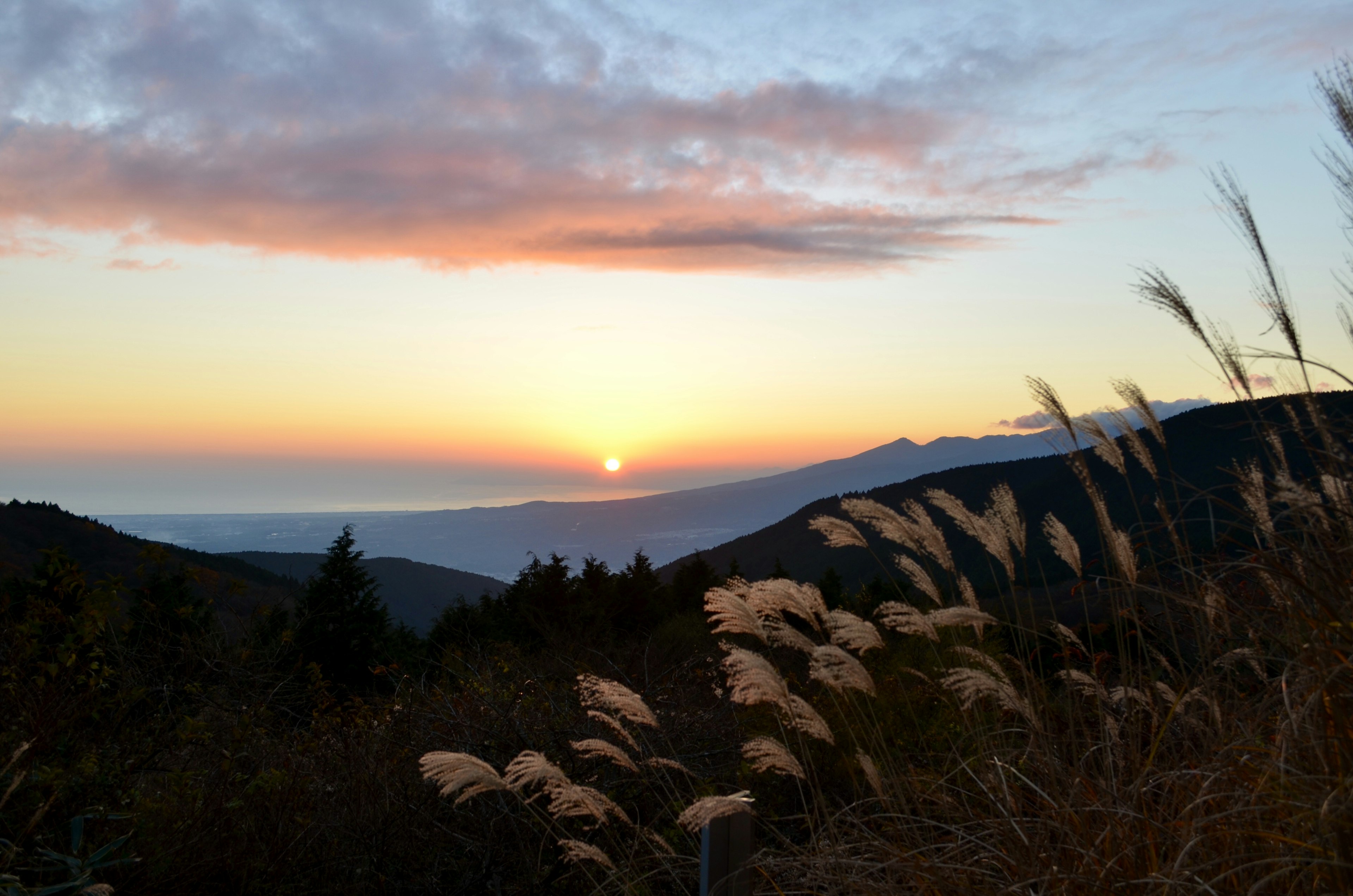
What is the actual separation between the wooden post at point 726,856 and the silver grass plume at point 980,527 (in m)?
1.32

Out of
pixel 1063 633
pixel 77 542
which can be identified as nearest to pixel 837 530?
pixel 1063 633

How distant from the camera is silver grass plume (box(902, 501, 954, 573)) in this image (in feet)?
9.61

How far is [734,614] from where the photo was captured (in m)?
2.71

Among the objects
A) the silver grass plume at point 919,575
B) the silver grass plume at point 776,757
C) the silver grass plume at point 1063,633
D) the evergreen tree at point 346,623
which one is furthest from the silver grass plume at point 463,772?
the evergreen tree at point 346,623

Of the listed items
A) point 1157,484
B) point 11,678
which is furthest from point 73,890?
point 1157,484

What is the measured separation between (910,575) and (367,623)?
24.5 m

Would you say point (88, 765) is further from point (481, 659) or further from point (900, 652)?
point (900, 652)

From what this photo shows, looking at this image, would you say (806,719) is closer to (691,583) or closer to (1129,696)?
(1129,696)

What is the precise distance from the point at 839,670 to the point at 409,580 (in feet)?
373

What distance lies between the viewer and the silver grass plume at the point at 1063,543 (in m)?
3.11

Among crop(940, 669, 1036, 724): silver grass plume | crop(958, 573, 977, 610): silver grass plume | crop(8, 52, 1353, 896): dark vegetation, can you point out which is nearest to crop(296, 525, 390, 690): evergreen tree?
crop(8, 52, 1353, 896): dark vegetation

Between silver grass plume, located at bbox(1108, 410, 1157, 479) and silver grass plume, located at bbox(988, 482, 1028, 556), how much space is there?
0.47 metres

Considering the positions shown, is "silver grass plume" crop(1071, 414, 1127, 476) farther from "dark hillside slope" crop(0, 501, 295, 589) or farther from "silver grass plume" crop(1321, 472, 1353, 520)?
"dark hillside slope" crop(0, 501, 295, 589)

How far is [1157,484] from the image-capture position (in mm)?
3316
